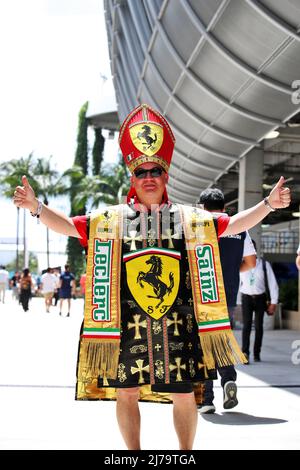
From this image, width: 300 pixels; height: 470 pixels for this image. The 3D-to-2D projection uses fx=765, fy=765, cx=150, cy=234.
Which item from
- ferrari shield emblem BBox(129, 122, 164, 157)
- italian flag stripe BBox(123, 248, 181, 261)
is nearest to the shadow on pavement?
italian flag stripe BBox(123, 248, 181, 261)

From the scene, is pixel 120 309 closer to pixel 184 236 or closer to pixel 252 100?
pixel 184 236

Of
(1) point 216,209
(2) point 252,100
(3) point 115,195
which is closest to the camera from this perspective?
(1) point 216,209

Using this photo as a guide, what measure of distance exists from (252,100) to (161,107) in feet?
15.3

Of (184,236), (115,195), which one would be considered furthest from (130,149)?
(115,195)

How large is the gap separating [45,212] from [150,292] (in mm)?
690

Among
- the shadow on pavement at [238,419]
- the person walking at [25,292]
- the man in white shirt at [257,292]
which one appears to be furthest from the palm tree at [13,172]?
the shadow on pavement at [238,419]

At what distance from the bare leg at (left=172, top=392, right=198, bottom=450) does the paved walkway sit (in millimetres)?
938

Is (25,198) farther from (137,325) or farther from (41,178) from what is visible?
(41,178)

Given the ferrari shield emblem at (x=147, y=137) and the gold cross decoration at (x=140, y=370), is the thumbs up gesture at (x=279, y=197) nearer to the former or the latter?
the ferrari shield emblem at (x=147, y=137)

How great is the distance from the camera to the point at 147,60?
1833 cm

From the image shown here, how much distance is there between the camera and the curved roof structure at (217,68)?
12258 mm

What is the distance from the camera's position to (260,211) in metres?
4.11

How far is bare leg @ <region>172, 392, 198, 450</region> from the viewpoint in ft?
12.8

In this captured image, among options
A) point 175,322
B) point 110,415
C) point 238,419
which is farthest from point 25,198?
point 238,419
